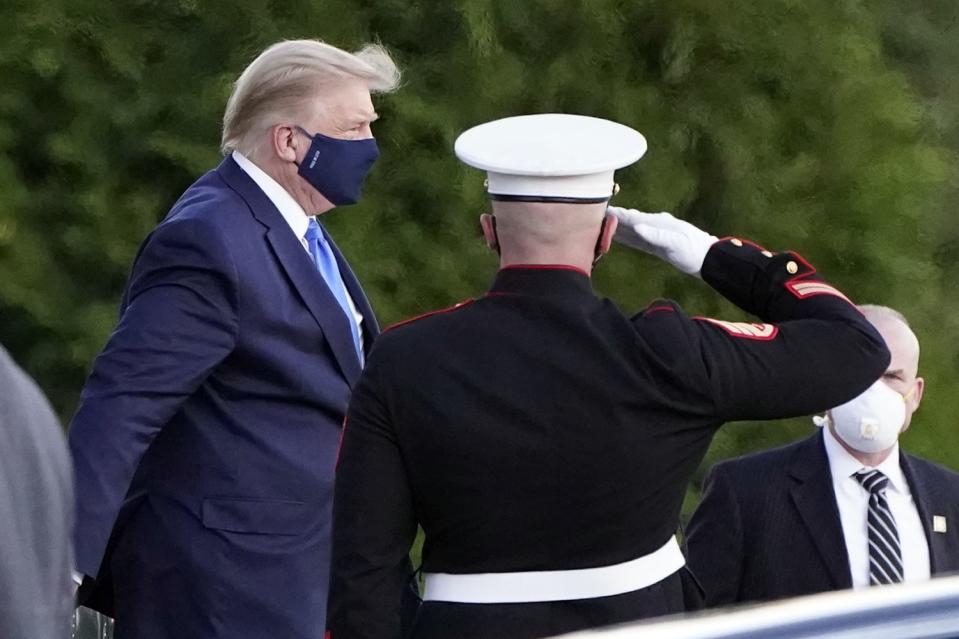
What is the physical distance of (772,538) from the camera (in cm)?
370

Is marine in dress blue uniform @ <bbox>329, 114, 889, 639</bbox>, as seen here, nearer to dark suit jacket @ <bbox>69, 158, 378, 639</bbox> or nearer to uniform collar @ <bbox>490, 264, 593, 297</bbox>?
uniform collar @ <bbox>490, 264, 593, 297</bbox>

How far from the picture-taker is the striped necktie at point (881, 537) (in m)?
3.65

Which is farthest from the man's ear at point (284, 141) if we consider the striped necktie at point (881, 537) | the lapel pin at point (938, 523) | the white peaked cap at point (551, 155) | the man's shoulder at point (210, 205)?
the lapel pin at point (938, 523)

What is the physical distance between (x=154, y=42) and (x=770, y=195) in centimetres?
204

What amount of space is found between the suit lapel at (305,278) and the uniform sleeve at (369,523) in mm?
1060

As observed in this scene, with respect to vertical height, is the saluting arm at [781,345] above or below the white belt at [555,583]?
above

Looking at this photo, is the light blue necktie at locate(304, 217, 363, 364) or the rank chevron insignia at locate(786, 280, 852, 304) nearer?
the rank chevron insignia at locate(786, 280, 852, 304)

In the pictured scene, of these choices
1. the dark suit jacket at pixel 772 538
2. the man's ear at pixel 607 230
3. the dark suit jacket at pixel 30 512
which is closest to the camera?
the dark suit jacket at pixel 30 512

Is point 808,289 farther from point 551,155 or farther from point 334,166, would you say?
point 334,166

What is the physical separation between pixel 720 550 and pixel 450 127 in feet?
7.51

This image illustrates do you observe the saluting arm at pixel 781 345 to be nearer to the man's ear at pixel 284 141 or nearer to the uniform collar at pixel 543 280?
the uniform collar at pixel 543 280

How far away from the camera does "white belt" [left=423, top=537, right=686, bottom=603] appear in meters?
2.54

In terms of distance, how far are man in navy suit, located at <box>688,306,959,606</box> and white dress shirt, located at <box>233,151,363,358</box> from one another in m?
0.85

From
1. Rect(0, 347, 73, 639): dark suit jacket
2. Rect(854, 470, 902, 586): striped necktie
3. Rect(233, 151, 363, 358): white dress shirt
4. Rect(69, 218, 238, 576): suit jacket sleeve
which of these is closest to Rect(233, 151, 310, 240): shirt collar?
Rect(233, 151, 363, 358): white dress shirt
